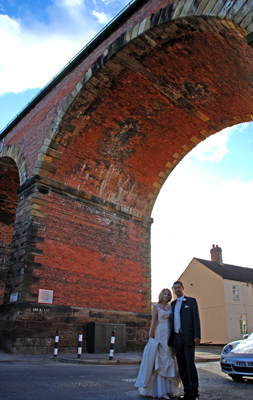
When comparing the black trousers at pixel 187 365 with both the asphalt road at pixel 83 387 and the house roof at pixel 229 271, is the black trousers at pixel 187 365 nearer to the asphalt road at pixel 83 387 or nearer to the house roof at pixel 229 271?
the asphalt road at pixel 83 387

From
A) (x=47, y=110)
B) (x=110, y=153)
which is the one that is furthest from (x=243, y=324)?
(x=47, y=110)

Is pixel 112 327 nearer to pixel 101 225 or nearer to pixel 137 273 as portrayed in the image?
pixel 137 273

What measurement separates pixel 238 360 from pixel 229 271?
22110mm

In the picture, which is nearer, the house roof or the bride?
the bride

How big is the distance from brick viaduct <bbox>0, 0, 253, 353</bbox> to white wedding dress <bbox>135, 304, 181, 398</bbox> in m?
6.05

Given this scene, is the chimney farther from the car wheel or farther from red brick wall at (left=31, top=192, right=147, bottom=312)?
the car wheel

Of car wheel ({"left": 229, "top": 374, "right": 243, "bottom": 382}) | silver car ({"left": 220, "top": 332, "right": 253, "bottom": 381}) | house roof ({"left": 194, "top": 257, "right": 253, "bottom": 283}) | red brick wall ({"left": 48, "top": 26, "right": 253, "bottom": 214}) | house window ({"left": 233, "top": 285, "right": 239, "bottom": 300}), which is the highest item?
red brick wall ({"left": 48, "top": 26, "right": 253, "bottom": 214})

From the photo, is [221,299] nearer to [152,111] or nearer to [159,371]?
[152,111]

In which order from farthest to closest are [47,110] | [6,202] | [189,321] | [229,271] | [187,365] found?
[229,271]
[6,202]
[47,110]
[189,321]
[187,365]

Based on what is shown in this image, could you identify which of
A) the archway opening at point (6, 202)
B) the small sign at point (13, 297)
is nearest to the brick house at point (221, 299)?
the archway opening at point (6, 202)

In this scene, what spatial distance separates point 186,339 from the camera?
3.85 meters

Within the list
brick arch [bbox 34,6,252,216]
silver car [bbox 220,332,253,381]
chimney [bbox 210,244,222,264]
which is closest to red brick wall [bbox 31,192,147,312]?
brick arch [bbox 34,6,252,216]

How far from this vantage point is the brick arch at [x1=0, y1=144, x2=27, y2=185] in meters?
11.7

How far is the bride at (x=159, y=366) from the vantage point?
12.8ft
